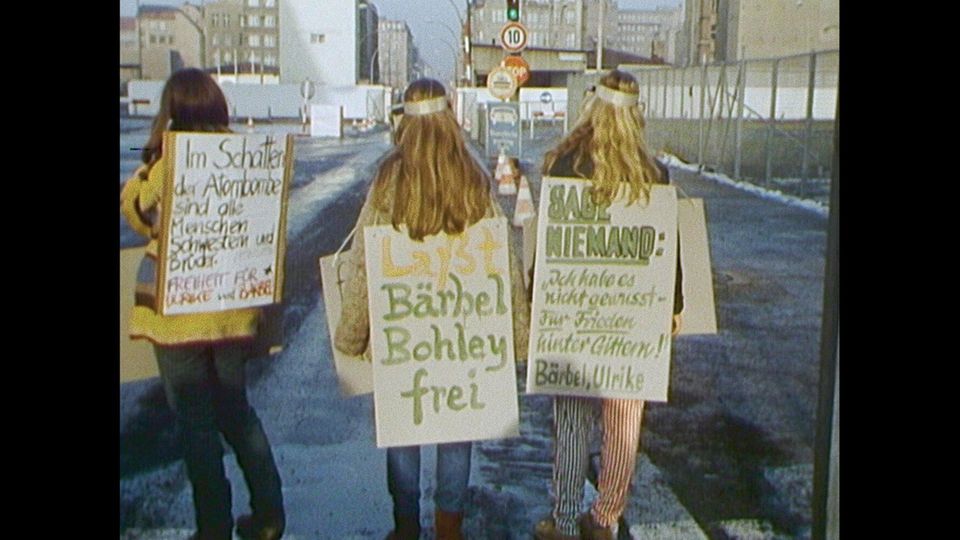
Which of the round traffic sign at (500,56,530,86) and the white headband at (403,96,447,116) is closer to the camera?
the white headband at (403,96,447,116)

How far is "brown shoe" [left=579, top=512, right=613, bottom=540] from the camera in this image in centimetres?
465

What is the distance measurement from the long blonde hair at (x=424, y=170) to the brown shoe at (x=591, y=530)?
3.92 feet

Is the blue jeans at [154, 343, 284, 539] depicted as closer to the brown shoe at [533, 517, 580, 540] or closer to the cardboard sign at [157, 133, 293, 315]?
the cardboard sign at [157, 133, 293, 315]

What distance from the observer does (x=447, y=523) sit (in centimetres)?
457

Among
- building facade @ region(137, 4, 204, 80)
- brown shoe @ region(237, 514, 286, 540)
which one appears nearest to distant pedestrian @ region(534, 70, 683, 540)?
brown shoe @ region(237, 514, 286, 540)

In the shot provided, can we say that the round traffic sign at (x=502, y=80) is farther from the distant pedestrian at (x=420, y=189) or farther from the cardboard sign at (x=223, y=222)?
the cardboard sign at (x=223, y=222)

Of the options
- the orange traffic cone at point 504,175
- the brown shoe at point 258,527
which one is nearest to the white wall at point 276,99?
the orange traffic cone at point 504,175

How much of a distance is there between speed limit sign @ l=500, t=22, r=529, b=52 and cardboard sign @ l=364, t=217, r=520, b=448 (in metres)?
0.65

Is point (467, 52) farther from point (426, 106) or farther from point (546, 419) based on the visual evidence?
point (546, 419)

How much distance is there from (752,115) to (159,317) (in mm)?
2330

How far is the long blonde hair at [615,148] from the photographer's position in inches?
178
